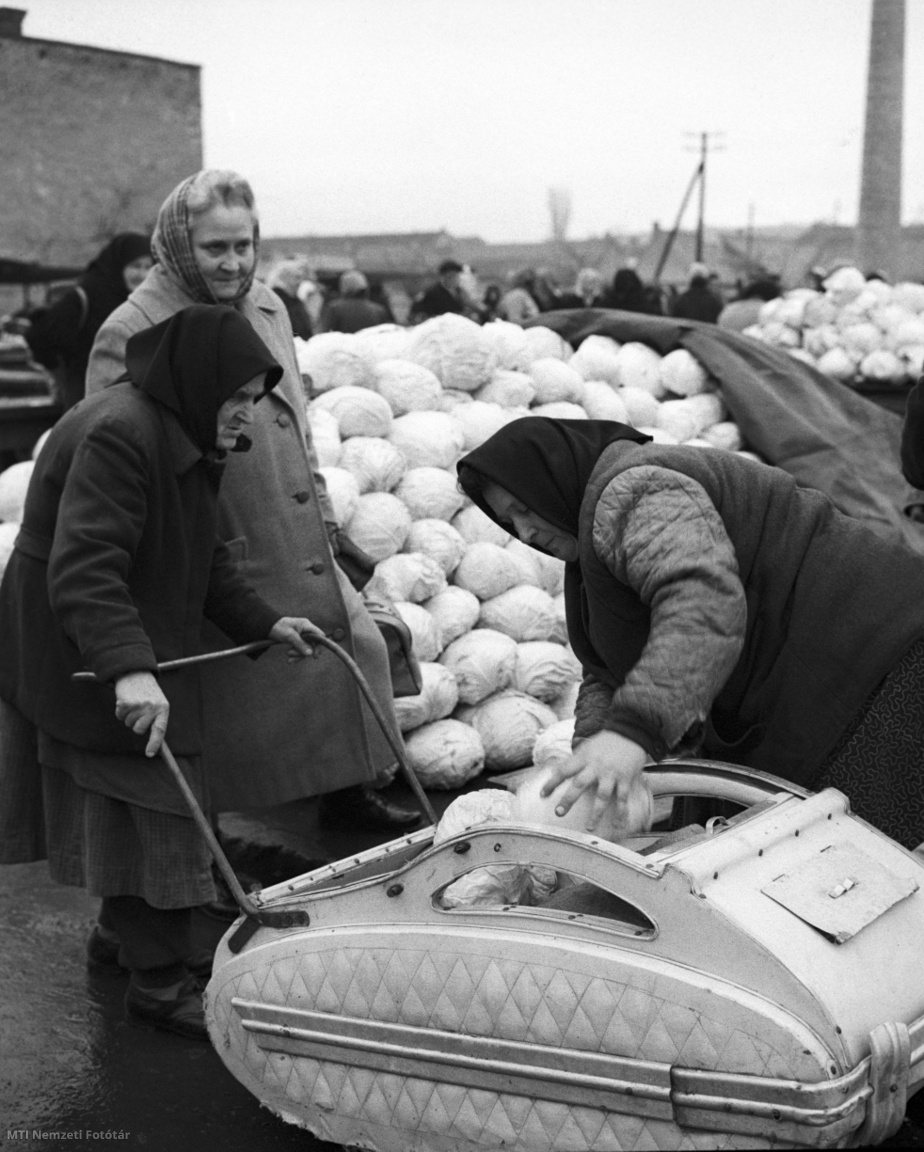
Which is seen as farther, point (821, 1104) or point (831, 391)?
point (831, 391)

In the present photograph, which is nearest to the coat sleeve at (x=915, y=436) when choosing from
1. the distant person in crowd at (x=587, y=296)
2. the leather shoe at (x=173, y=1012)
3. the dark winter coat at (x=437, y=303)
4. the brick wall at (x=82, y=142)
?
the leather shoe at (x=173, y=1012)

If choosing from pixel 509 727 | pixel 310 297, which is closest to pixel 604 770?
pixel 509 727

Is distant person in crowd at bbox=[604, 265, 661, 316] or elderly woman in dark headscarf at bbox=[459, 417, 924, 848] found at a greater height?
distant person in crowd at bbox=[604, 265, 661, 316]

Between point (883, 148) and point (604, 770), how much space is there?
16.4 meters

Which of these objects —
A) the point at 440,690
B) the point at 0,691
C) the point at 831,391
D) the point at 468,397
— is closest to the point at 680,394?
the point at 831,391

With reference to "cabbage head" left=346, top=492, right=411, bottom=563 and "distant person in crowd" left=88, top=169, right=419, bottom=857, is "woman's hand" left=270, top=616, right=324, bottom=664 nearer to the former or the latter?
"distant person in crowd" left=88, top=169, right=419, bottom=857

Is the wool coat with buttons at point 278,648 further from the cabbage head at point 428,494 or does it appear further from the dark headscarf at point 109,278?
the dark headscarf at point 109,278

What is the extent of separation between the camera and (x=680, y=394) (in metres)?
7.33

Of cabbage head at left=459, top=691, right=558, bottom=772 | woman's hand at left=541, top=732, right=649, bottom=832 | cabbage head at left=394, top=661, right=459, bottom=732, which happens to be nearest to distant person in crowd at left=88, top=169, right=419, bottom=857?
cabbage head at left=394, top=661, right=459, bottom=732

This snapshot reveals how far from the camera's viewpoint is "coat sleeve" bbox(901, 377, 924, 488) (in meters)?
3.41

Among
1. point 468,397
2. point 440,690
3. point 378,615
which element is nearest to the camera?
point 378,615

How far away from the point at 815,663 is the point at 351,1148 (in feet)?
4.05

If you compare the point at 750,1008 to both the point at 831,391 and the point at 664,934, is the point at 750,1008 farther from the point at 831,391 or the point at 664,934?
the point at 831,391

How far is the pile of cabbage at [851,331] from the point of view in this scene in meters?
9.21
